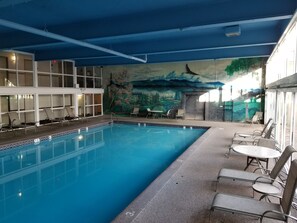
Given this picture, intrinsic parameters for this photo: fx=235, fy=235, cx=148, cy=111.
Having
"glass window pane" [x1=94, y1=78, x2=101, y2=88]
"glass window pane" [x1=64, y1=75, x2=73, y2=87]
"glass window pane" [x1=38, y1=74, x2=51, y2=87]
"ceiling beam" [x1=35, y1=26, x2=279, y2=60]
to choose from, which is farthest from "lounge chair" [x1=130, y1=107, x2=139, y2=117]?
"ceiling beam" [x1=35, y1=26, x2=279, y2=60]

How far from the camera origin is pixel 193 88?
12.8 m

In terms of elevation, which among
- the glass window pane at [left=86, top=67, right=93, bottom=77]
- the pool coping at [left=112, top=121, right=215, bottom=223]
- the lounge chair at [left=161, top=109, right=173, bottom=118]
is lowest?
the pool coping at [left=112, top=121, right=215, bottom=223]

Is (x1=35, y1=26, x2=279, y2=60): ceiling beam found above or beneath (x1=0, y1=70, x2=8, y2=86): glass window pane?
above

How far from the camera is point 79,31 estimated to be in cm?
520

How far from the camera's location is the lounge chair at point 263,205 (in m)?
2.19

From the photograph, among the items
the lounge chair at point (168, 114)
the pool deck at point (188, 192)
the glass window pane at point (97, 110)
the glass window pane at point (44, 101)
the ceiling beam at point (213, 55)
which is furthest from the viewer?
the glass window pane at point (97, 110)

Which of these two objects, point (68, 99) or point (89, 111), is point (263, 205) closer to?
point (68, 99)

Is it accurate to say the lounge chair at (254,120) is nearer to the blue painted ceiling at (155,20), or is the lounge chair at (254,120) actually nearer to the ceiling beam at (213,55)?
the ceiling beam at (213,55)

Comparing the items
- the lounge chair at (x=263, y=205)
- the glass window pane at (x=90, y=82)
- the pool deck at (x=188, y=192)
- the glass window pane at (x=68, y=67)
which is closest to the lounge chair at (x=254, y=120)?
the pool deck at (x=188, y=192)

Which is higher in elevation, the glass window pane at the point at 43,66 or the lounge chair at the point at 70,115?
the glass window pane at the point at 43,66

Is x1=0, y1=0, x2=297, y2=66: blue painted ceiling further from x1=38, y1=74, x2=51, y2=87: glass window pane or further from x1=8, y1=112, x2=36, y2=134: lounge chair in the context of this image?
x1=38, y1=74, x2=51, y2=87: glass window pane

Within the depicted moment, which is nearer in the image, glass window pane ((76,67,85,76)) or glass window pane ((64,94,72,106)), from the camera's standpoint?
glass window pane ((64,94,72,106))

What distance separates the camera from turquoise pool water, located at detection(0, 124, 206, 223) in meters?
3.77

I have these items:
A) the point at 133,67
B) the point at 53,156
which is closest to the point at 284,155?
the point at 53,156
